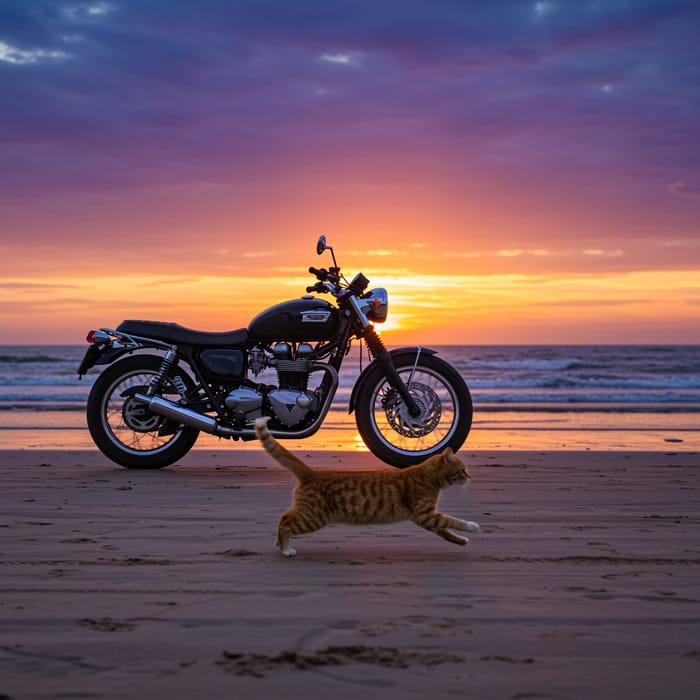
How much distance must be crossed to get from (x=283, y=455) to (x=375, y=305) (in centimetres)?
311

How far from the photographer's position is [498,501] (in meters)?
5.35

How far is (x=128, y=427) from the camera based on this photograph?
704cm

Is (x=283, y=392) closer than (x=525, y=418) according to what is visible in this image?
Yes

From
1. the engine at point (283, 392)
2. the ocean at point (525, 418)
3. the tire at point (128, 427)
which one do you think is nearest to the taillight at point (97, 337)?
the tire at point (128, 427)

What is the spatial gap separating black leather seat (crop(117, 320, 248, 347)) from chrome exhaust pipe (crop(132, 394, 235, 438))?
1.63ft

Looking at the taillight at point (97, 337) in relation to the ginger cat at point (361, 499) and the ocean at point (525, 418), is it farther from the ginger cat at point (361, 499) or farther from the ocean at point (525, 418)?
the ginger cat at point (361, 499)

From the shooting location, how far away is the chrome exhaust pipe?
6762mm

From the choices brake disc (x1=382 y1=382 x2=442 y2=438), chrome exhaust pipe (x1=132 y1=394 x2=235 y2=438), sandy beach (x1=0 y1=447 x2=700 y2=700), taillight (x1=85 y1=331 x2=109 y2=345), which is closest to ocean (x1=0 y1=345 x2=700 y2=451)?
brake disc (x1=382 y1=382 x2=442 y2=438)

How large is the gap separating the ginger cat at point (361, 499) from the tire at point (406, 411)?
2735mm

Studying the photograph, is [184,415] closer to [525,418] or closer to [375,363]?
[375,363]

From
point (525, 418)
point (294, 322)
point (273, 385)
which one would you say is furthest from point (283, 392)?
point (525, 418)

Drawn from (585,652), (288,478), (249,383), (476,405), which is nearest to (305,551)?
(585,652)

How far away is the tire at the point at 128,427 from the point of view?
277 inches

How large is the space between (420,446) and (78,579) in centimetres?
420
